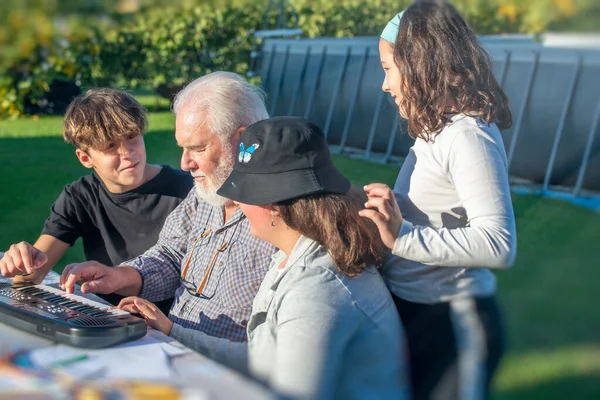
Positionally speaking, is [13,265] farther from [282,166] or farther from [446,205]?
[446,205]

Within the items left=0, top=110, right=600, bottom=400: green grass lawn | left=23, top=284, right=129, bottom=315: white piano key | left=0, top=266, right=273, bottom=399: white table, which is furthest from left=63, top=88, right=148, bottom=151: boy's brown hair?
left=0, top=110, right=600, bottom=400: green grass lawn

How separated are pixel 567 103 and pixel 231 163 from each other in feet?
15.2

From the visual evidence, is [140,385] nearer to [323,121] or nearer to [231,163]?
[231,163]

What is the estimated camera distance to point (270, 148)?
1638 millimetres

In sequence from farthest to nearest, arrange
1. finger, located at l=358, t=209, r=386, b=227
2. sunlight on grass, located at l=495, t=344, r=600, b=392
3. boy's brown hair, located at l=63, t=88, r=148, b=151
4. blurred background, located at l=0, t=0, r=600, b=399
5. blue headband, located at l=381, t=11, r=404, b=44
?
sunlight on grass, located at l=495, t=344, r=600, b=392 → boy's brown hair, located at l=63, t=88, r=148, b=151 → blue headband, located at l=381, t=11, r=404, b=44 → finger, located at l=358, t=209, r=386, b=227 → blurred background, located at l=0, t=0, r=600, b=399

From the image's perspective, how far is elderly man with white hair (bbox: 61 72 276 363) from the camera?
214 centimetres

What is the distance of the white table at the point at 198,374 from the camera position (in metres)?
1.18

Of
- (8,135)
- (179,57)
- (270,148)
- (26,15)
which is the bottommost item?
(8,135)

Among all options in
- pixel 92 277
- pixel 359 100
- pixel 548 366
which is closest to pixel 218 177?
pixel 92 277

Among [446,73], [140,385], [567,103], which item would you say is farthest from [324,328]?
[567,103]

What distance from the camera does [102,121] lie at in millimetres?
2705

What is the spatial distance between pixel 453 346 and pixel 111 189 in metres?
1.71

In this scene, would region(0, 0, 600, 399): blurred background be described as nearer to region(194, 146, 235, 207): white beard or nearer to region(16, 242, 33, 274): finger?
region(194, 146, 235, 207): white beard

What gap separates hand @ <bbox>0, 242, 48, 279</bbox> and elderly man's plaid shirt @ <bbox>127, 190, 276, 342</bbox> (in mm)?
350
